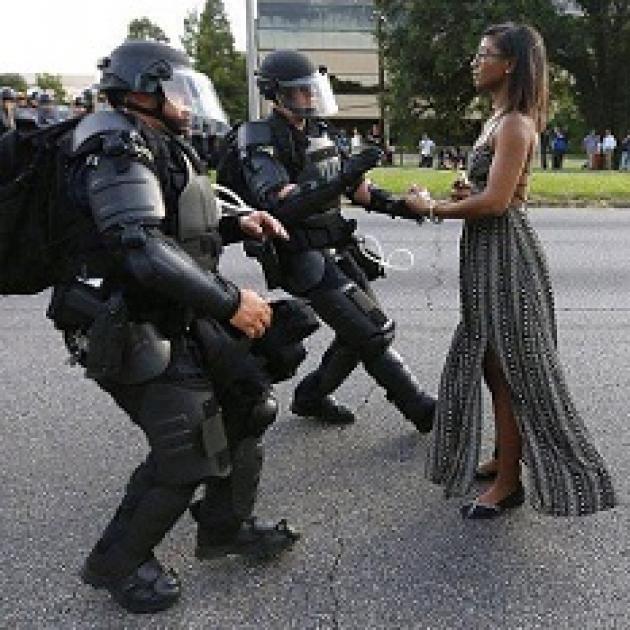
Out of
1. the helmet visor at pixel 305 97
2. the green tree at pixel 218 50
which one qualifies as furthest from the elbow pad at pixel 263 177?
the green tree at pixel 218 50

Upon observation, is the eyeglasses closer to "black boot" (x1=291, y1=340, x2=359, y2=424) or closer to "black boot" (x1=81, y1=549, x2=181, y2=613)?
"black boot" (x1=291, y1=340, x2=359, y2=424)

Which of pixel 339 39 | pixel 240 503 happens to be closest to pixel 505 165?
pixel 240 503

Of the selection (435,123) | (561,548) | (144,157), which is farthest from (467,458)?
(435,123)

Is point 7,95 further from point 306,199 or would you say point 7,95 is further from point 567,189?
point 567,189

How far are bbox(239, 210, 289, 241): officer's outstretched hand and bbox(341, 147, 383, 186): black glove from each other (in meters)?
0.37

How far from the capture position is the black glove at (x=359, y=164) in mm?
3098

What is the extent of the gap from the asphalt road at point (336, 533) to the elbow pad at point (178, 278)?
96 cm

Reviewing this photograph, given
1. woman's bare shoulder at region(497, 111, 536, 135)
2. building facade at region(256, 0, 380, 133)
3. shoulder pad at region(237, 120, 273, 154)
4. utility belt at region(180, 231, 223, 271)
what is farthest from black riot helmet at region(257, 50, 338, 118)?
building facade at region(256, 0, 380, 133)

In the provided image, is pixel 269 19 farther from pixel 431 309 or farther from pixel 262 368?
pixel 262 368

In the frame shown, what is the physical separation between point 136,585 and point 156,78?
149 centimetres

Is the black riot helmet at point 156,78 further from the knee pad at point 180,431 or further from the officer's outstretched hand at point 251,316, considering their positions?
the knee pad at point 180,431

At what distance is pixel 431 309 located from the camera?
6723 millimetres

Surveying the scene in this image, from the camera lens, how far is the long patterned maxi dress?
9.86ft

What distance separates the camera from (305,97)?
3.63m
